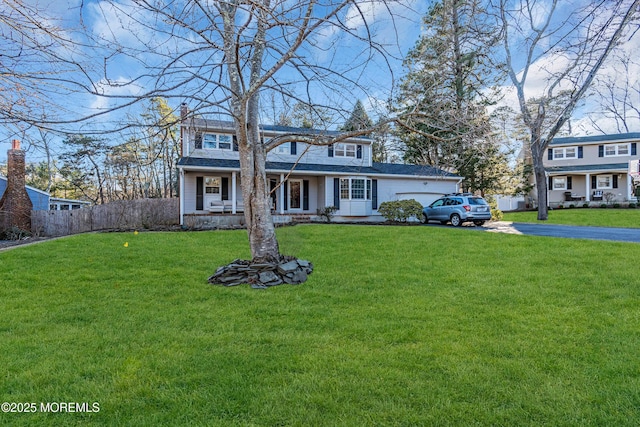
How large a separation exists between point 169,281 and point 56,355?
9.45ft

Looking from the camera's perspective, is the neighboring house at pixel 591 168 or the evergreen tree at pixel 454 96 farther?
the neighboring house at pixel 591 168

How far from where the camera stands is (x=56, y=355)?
A: 320cm

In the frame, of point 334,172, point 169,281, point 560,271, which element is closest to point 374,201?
point 334,172

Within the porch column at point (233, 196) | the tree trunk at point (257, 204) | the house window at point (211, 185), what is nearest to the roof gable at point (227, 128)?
the tree trunk at point (257, 204)

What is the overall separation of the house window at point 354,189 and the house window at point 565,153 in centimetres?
2178

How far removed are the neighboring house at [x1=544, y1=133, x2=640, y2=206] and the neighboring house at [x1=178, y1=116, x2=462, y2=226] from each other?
14.2 m

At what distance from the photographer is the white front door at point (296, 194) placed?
64.5 ft

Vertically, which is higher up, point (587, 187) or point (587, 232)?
point (587, 187)

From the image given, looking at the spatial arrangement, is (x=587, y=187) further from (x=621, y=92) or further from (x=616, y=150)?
(x=621, y=92)

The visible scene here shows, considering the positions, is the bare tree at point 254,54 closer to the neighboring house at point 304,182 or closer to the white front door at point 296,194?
the neighboring house at point 304,182

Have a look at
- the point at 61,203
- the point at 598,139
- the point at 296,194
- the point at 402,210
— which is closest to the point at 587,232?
the point at 402,210

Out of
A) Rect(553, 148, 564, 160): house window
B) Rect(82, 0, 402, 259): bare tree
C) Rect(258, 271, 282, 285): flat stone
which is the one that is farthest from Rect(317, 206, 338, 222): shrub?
Rect(553, 148, 564, 160): house window

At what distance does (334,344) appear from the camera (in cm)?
348

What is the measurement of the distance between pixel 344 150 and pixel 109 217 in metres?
12.9
